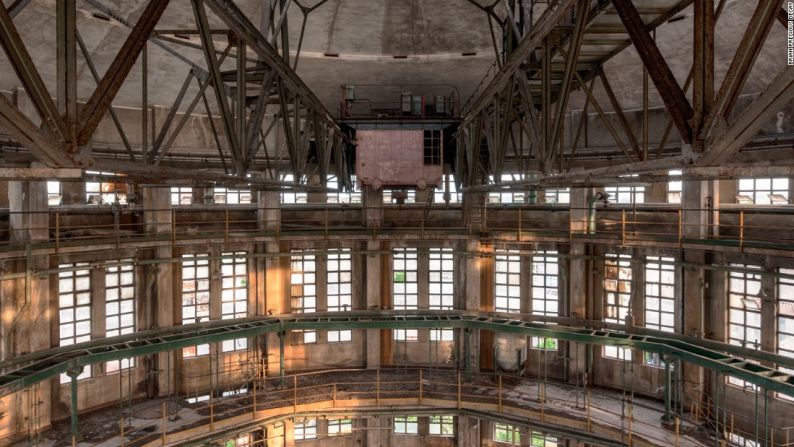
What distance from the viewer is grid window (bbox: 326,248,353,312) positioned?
19.7 meters

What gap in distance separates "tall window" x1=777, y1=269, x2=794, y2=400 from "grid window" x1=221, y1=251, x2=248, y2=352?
54.3 ft

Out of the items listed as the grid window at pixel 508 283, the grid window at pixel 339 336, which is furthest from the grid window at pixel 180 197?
the grid window at pixel 508 283

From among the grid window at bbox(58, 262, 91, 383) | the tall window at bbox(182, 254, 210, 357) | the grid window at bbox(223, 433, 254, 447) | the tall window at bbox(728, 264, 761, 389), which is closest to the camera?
the tall window at bbox(728, 264, 761, 389)

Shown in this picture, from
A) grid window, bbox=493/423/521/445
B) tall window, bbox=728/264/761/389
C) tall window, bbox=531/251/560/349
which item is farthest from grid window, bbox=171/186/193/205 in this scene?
tall window, bbox=728/264/761/389

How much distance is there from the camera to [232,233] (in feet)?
55.8

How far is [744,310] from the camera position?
14.8 m

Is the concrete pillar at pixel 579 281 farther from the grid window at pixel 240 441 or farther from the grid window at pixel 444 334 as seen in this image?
the grid window at pixel 240 441

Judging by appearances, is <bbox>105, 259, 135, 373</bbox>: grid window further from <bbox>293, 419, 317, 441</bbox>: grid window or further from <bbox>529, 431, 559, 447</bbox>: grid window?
<bbox>529, 431, 559, 447</bbox>: grid window

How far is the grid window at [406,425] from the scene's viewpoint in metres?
18.5

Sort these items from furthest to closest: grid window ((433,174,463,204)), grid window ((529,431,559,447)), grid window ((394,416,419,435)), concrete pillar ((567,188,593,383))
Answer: grid window ((433,174,463,204))
grid window ((394,416,419,435))
concrete pillar ((567,188,593,383))
grid window ((529,431,559,447))

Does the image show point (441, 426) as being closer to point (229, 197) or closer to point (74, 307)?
point (229, 197)

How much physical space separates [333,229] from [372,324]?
3731 mm

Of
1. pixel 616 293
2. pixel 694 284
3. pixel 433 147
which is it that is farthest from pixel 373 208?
pixel 694 284

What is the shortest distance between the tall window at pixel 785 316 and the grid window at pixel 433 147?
9.88m
